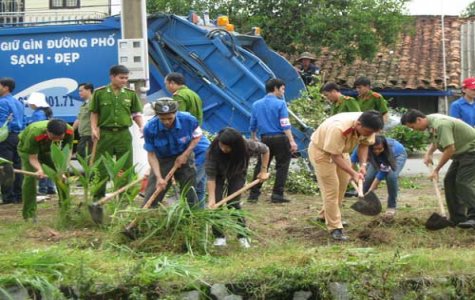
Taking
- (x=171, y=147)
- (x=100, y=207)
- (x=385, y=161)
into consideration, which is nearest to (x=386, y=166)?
(x=385, y=161)

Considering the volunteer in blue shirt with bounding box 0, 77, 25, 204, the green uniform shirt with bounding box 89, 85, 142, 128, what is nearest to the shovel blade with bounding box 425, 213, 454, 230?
the green uniform shirt with bounding box 89, 85, 142, 128

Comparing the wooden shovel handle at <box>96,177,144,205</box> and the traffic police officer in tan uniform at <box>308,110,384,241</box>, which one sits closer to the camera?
the traffic police officer in tan uniform at <box>308,110,384,241</box>

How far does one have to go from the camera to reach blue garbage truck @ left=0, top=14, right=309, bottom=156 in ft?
43.9

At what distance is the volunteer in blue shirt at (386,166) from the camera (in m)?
9.04

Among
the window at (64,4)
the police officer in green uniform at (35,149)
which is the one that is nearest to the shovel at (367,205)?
the police officer in green uniform at (35,149)

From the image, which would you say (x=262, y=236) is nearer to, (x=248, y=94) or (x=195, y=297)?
(x=195, y=297)

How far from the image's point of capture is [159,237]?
739cm

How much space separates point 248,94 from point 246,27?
6383 millimetres

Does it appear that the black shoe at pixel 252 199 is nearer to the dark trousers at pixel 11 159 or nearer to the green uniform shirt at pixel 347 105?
→ the green uniform shirt at pixel 347 105

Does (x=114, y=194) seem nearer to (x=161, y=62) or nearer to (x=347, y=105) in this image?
(x=347, y=105)

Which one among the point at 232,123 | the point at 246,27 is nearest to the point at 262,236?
the point at 232,123

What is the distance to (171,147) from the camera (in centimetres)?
814

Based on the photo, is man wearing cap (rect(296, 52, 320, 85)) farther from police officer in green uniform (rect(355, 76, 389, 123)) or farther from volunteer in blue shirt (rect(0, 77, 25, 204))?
volunteer in blue shirt (rect(0, 77, 25, 204))

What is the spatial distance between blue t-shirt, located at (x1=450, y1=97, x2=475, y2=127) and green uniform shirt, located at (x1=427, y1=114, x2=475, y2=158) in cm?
219
